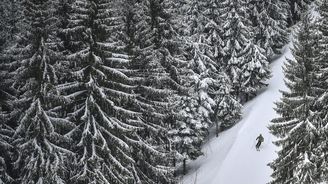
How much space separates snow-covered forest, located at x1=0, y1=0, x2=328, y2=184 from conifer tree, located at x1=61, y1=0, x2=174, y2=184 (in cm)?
6

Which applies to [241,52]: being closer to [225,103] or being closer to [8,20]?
[225,103]

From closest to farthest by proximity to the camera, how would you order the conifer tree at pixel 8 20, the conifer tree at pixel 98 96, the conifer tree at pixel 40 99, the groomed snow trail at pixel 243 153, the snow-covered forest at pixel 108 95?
the conifer tree at pixel 98 96, the snow-covered forest at pixel 108 95, the conifer tree at pixel 40 99, the conifer tree at pixel 8 20, the groomed snow trail at pixel 243 153

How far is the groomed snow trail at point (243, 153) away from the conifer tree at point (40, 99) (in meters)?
19.5

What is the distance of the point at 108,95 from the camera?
21.2 metres

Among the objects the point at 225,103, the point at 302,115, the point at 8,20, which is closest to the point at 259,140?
the point at 225,103

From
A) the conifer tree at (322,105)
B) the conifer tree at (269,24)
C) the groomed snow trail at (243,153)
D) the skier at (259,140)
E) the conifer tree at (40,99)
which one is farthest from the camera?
→ the conifer tree at (269,24)

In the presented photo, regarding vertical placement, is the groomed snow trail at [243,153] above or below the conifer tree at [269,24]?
below

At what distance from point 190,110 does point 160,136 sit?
1129 centimetres

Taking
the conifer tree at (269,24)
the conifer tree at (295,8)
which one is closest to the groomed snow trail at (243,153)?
the conifer tree at (269,24)

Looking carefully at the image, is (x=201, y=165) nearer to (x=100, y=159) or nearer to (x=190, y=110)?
(x=190, y=110)

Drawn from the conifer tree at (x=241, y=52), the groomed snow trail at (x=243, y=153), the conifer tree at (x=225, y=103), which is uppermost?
the conifer tree at (x=241, y=52)

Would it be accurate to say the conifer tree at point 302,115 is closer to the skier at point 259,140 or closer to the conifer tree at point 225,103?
the skier at point 259,140

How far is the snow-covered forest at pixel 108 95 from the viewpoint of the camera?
2097 centimetres

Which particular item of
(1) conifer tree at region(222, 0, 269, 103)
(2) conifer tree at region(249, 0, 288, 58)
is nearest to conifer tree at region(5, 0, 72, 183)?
(1) conifer tree at region(222, 0, 269, 103)
